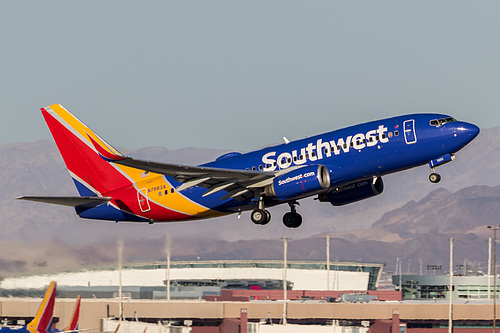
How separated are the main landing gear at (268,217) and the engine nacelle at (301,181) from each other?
2111 mm

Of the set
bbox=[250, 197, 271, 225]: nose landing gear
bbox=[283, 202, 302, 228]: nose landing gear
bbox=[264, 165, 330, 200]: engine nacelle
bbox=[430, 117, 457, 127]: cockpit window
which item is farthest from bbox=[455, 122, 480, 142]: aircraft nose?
bbox=[250, 197, 271, 225]: nose landing gear

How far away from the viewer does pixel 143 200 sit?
62.7m

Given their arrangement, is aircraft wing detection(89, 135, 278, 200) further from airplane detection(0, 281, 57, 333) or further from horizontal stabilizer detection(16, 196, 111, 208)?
airplane detection(0, 281, 57, 333)

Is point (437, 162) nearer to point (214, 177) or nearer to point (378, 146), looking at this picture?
point (378, 146)

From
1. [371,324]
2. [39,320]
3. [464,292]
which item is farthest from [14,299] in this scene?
[464,292]

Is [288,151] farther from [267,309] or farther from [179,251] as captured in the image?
[267,309]

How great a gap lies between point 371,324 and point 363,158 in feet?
212

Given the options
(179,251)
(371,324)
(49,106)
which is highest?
(49,106)

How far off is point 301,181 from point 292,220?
265 inches

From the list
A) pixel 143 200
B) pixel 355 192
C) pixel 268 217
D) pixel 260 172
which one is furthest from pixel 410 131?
pixel 143 200

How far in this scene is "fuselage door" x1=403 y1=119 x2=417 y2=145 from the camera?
56.0 m

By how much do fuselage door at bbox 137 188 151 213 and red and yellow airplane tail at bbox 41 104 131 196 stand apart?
1767mm

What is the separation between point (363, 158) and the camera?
56312 mm

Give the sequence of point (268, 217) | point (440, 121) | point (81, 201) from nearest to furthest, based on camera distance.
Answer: point (440, 121), point (268, 217), point (81, 201)
